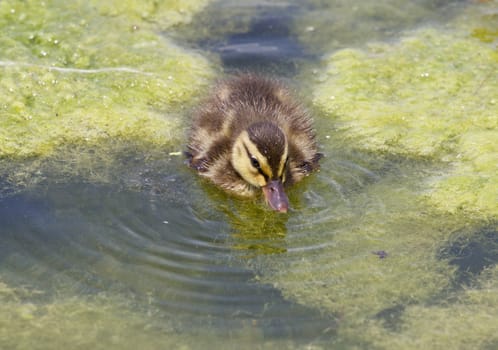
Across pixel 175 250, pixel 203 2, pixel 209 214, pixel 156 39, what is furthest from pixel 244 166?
pixel 203 2

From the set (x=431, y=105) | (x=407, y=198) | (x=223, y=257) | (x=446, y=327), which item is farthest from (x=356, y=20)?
(x=446, y=327)

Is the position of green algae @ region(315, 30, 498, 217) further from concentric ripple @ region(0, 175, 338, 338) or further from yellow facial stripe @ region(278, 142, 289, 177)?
concentric ripple @ region(0, 175, 338, 338)

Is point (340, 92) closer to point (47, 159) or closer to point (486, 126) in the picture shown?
point (486, 126)

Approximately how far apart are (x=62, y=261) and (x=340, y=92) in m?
2.63

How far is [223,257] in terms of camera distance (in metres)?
4.23

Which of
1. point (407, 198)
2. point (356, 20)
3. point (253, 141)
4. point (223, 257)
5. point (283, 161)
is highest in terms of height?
point (253, 141)

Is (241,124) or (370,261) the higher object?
(241,124)

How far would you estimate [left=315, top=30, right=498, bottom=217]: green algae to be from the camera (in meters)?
4.92

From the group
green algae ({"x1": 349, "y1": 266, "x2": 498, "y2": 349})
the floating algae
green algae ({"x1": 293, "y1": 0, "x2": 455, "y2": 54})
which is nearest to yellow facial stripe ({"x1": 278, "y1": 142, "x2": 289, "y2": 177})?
the floating algae

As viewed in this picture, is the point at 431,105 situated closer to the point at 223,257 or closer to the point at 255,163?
the point at 255,163

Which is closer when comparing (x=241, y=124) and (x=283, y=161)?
(x=283, y=161)

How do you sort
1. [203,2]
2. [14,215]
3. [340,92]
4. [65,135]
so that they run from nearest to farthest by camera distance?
[14,215] → [65,135] → [340,92] → [203,2]

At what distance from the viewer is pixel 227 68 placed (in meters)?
6.41

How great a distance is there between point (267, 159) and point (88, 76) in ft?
6.28
